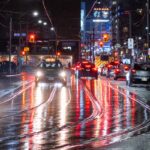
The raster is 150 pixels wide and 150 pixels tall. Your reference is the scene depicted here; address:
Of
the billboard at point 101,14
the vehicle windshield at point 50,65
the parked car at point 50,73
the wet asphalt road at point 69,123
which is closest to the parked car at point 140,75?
the parked car at point 50,73

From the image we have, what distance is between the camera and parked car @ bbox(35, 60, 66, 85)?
132 ft

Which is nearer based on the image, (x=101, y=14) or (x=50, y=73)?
(x=50, y=73)

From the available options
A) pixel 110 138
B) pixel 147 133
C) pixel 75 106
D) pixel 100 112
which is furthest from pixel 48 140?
pixel 75 106

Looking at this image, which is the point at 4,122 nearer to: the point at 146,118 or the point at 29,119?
the point at 29,119

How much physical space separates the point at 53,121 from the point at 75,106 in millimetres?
5508

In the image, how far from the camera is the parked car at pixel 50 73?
40.2 metres

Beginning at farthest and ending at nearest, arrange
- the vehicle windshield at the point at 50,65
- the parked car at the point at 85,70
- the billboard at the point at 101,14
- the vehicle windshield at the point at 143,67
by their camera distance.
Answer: the billboard at the point at 101,14 < the parked car at the point at 85,70 < the vehicle windshield at the point at 50,65 < the vehicle windshield at the point at 143,67

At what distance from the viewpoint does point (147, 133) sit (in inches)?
551

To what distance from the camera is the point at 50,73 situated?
40844 millimetres

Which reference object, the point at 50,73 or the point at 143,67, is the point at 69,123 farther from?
the point at 50,73

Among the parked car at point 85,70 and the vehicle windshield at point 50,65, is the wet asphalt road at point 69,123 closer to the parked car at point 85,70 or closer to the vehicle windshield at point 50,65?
the vehicle windshield at point 50,65

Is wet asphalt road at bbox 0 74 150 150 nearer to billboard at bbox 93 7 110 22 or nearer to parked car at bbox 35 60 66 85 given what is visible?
parked car at bbox 35 60 66 85

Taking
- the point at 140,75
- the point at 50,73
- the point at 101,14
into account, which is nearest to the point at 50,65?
the point at 50,73

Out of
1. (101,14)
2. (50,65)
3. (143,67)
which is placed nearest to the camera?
(143,67)
